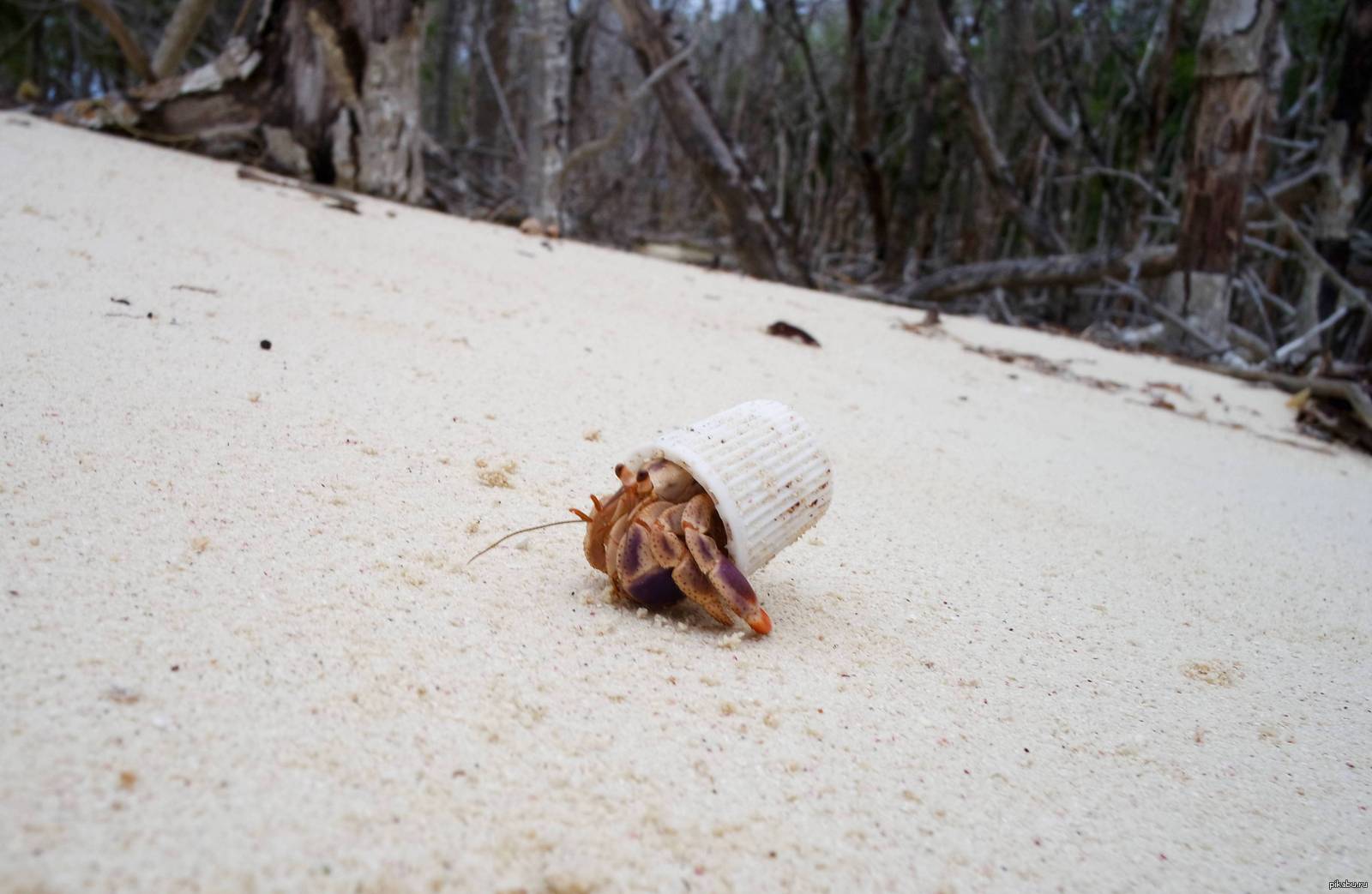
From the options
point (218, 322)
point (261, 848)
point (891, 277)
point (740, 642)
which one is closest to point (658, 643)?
point (740, 642)

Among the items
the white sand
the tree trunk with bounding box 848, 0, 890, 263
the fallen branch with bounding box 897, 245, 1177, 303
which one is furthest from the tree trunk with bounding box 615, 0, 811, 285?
the white sand

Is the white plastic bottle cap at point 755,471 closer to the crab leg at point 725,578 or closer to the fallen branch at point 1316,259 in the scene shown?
the crab leg at point 725,578

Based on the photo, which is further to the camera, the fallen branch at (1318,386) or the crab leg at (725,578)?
the fallen branch at (1318,386)

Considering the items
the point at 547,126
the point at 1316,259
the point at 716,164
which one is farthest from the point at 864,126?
the point at 1316,259

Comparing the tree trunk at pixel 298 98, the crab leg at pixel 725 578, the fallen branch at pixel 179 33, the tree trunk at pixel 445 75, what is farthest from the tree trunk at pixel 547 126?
the crab leg at pixel 725 578

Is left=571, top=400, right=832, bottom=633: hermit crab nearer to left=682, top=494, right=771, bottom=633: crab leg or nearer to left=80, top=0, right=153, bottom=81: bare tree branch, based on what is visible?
left=682, top=494, right=771, bottom=633: crab leg

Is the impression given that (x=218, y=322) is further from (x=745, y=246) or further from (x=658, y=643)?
(x=745, y=246)
